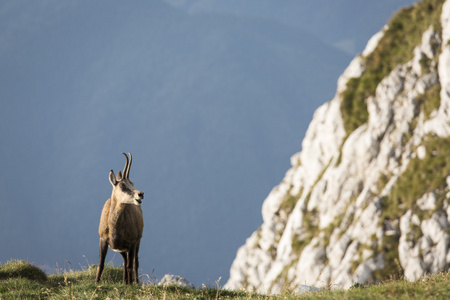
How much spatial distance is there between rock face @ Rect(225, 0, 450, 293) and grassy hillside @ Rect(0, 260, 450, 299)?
36255mm

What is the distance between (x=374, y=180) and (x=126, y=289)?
51167mm

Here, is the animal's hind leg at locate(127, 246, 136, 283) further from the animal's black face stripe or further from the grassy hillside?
the animal's black face stripe

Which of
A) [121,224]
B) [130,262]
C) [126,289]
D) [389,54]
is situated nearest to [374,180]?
[389,54]

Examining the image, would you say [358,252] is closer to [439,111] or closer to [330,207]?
[330,207]

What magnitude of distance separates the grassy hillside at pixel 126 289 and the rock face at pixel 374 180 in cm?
3625

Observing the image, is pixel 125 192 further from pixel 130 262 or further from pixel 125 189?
pixel 130 262

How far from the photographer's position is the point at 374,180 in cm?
6022

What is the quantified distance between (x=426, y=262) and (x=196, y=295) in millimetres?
42367

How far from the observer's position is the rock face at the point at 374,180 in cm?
5191

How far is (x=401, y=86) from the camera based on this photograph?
6481cm

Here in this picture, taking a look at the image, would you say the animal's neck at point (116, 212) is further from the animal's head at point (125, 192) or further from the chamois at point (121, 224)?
the animal's head at point (125, 192)

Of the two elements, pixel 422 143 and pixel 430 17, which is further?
pixel 430 17

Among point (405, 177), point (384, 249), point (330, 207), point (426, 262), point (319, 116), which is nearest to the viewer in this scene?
point (426, 262)

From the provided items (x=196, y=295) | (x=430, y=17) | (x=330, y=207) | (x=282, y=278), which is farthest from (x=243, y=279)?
(x=196, y=295)
